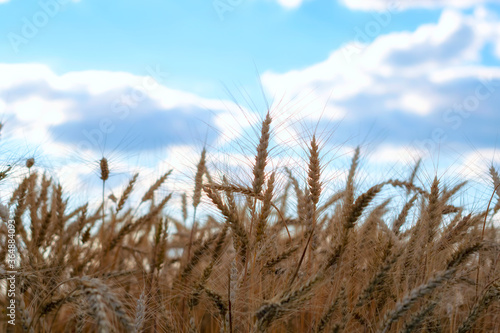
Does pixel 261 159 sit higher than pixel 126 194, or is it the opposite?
pixel 126 194

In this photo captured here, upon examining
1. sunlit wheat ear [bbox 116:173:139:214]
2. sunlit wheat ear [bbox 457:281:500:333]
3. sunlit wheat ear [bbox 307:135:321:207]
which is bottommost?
sunlit wheat ear [bbox 457:281:500:333]

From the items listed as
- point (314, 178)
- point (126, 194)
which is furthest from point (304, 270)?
point (126, 194)

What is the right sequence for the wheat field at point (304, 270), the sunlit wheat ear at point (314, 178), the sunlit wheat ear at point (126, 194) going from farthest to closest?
the sunlit wheat ear at point (126, 194)
the sunlit wheat ear at point (314, 178)
the wheat field at point (304, 270)

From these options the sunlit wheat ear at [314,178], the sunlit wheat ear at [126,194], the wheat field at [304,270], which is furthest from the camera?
the sunlit wheat ear at [126,194]

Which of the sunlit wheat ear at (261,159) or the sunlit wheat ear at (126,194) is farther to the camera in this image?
the sunlit wheat ear at (126,194)

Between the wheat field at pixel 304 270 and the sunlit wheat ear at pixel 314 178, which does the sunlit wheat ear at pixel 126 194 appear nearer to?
the wheat field at pixel 304 270

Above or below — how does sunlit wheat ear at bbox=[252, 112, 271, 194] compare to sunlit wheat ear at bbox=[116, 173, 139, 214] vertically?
below

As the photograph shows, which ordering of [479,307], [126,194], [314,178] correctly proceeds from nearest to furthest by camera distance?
[479,307] < [314,178] < [126,194]

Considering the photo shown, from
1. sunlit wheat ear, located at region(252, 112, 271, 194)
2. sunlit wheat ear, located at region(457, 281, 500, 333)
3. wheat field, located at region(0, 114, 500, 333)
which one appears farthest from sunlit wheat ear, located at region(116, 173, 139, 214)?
sunlit wheat ear, located at region(457, 281, 500, 333)

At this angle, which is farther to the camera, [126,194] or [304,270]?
[126,194]

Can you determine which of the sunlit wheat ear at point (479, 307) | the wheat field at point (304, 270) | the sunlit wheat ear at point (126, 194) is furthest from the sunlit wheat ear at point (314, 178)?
the sunlit wheat ear at point (126, 194)

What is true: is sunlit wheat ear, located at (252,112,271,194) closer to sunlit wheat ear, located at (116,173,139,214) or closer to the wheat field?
the wheat field

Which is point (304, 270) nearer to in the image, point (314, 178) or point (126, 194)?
point (314, 178)

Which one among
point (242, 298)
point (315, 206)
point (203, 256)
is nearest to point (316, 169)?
point (315, 206)
